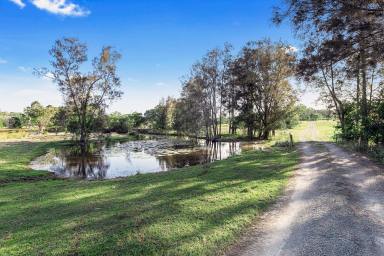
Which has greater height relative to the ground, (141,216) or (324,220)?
(324,220)

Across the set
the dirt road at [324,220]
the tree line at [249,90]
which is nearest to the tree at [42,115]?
the tree line at [249,90]

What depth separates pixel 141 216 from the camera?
839 cm

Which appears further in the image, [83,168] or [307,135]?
[307,135]

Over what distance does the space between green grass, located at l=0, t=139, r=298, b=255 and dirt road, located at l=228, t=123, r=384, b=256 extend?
59cm

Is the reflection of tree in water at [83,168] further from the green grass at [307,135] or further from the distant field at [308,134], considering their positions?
the distant field at [308,134]

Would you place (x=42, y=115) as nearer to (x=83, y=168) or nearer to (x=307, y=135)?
(x=83, y=168)

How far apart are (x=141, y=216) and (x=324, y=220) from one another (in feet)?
17.1

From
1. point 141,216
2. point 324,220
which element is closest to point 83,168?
point 141,216

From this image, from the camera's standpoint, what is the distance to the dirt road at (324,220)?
616 cm

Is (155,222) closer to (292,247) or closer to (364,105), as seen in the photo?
(292,247)

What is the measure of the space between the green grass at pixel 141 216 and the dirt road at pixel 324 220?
1.94 ft

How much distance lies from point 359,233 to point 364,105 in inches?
695

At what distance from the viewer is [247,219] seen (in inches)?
312

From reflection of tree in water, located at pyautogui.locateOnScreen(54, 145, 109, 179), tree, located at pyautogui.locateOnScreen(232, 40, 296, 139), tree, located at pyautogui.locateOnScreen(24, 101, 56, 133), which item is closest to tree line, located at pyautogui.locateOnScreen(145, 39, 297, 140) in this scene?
tree, located at pyautogui.locateOnScreen(232, 40, 296, 139)
